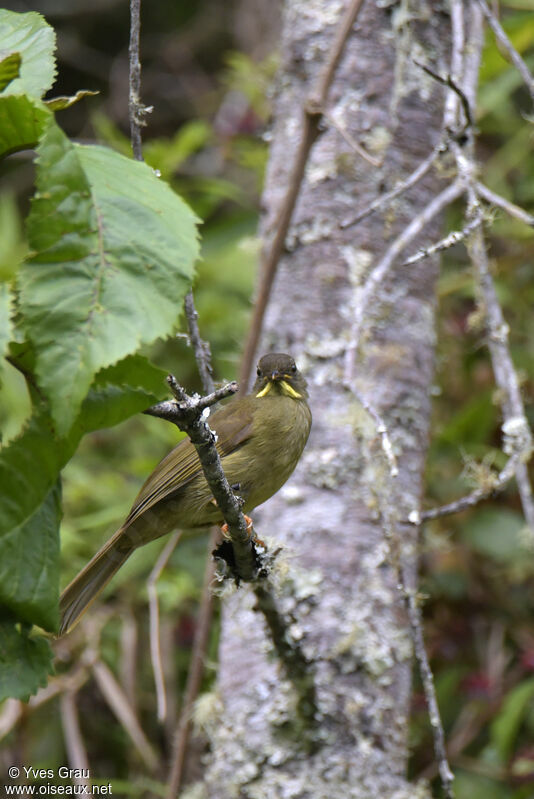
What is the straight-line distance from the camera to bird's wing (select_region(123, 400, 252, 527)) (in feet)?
10.5

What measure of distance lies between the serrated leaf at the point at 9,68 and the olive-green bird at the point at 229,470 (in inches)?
70.7

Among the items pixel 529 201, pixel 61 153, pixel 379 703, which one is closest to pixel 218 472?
pixel 61 153

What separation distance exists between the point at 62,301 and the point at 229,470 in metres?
1.90

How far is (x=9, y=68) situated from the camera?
1558mm

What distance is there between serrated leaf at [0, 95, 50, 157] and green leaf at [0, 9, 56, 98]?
27mm

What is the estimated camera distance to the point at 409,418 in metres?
3.42

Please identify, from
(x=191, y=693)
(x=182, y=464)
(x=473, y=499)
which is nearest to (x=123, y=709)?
(x=191, y=693)

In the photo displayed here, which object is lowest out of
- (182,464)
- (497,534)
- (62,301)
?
(497,534)

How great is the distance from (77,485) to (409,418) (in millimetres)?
2107

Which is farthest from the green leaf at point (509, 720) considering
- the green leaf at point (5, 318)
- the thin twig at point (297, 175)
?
the green leaf at point (5, 318)

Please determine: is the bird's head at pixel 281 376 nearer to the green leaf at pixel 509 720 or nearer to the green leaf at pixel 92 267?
the green leaf at pixel 509 720

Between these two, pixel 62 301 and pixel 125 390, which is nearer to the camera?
pixel 62 301

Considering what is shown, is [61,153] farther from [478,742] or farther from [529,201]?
[529,201]

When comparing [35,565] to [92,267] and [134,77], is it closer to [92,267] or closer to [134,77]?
[92,267]
